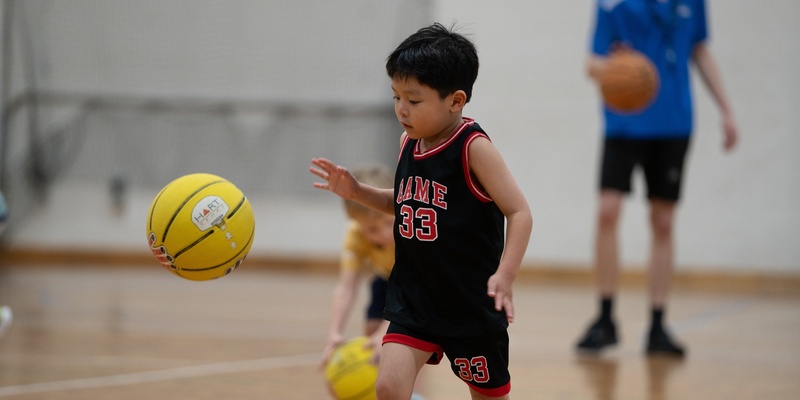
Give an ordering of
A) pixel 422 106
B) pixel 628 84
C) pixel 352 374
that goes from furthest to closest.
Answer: pixel 628 84 → pixel 352 374 → pixel 422 106

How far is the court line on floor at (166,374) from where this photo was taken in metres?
3.44

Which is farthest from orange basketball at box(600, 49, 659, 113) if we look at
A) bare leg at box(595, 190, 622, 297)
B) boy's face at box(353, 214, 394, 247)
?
boy's face at box(353, 214, 394, 247)

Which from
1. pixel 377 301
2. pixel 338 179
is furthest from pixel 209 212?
pixel 377 301

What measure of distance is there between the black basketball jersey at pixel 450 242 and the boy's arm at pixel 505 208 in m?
0.04

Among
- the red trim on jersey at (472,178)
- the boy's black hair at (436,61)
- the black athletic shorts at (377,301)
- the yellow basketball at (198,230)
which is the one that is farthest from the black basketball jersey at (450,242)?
the black athletic shorts at (377,301)

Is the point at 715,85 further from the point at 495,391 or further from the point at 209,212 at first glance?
the point at 209,212

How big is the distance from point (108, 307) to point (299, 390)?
9.76 ft

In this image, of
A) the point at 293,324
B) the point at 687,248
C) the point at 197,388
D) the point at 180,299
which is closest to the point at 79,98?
the point at 180,299

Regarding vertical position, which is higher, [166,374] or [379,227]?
[379,227]

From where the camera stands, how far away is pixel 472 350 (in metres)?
2.36

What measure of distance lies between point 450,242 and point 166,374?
73.6 inches

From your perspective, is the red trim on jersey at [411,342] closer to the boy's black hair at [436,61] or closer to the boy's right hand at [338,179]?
the boy's right hand at [338,179]

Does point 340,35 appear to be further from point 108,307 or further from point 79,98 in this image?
point 108,307

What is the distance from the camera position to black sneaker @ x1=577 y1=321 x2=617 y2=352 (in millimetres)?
4574
